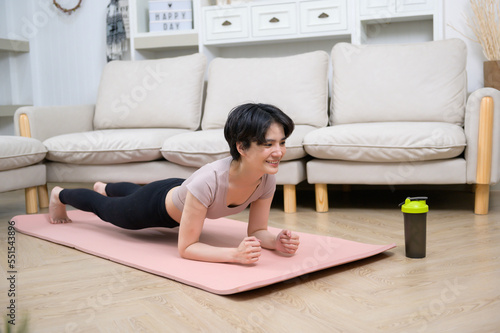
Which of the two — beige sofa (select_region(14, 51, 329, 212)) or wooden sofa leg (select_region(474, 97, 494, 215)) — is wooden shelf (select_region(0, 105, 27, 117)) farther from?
wooden sofa leg (select_region(474, 97, 494, 215))

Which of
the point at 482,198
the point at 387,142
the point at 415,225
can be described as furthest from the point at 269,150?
the point at 482,198

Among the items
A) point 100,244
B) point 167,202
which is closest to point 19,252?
point 100,244

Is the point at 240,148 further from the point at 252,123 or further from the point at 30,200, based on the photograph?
the point at 30,200

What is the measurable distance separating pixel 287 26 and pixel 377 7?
1.98 feet

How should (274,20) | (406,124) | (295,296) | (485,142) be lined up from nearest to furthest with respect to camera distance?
(295,296) < (485,142) < (406,124) < (274,20)

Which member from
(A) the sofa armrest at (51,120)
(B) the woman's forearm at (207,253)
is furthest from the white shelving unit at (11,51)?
(B) the woman's forearm at (207,253)

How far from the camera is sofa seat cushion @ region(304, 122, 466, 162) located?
2463 millimetres

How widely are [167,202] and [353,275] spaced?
714 millimetres

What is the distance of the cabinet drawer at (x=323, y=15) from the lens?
11.3 ft

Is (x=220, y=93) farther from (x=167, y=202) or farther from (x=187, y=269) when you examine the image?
(x=187, y=269)

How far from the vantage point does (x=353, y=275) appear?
1.68 m

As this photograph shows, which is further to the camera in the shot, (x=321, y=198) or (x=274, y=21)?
(x=274, y=21)

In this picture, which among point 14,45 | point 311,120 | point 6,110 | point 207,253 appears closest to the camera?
point 207,253

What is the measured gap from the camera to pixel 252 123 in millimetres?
1652
